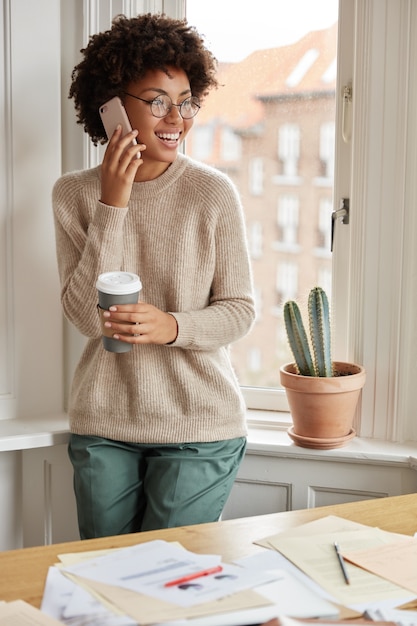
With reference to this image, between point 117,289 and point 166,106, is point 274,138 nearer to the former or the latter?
point 166,106

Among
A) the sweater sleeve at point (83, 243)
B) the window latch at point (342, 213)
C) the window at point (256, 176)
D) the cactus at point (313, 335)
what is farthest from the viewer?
the window at point (256, 176)

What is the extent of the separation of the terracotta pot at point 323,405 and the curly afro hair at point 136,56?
820 millimetres

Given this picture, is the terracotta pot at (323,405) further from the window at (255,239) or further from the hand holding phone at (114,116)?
the hand holding phone at (114,116)

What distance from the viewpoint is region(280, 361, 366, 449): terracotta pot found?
2248 millimetres

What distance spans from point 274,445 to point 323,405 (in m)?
0.19

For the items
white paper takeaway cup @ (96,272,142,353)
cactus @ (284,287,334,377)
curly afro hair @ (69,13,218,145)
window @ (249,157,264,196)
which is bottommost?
cactus @ (284,287,334,377)

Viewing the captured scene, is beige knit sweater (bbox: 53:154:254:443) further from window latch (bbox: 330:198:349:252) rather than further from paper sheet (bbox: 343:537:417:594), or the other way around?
paper sheet (bbox: 343:537:417:594)

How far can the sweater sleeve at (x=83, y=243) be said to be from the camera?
1.98 meters

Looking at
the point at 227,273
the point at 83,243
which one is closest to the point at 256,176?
the point at 227,273

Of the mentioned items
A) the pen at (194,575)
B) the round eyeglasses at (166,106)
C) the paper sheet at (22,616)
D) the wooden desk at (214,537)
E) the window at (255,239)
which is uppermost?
the round eyeglasses at (166,106)

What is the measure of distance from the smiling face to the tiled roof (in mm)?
494

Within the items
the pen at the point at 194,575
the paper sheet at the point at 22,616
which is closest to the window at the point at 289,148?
the pen at the point at 194,575

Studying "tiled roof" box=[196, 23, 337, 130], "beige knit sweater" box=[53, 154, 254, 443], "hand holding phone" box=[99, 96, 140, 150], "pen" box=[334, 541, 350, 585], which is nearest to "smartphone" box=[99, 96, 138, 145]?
"hand holding phone" box=[99, 96, 140, 150]

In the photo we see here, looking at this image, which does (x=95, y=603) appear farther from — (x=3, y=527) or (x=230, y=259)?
(x=3, y=527)
